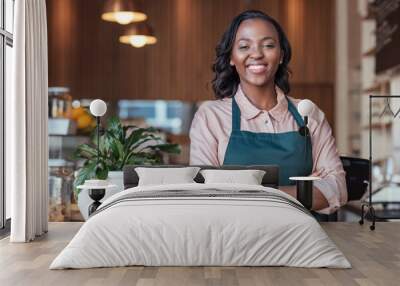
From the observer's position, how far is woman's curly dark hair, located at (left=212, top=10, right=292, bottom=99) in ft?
22.5

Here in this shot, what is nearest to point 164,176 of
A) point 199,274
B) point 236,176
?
point 236,176

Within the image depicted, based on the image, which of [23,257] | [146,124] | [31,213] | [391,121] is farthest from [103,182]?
[391,121]

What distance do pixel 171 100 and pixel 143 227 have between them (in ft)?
17.0

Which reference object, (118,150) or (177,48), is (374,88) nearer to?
(177,48)

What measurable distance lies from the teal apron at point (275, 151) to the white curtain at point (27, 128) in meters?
1.68

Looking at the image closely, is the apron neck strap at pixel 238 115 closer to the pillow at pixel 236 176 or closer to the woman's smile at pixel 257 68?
the woman's smile at pixel 257 68

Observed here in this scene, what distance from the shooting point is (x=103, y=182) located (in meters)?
5.84

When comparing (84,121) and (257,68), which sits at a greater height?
(257,68)

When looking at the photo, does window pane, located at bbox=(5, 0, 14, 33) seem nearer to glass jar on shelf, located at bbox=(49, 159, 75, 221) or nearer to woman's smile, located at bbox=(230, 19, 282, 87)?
glass jar on shelf, located at bbox=(49, 159, 75, 221)

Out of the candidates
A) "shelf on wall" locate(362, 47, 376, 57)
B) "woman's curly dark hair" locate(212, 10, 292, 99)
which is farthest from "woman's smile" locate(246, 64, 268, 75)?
"shelf on wall" locate(362, 47, 376, 57)

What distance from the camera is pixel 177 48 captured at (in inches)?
372

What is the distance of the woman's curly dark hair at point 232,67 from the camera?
6855 millimetres

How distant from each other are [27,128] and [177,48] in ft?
13.7

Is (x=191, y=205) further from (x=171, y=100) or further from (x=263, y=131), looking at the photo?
(x=171, y=100)
